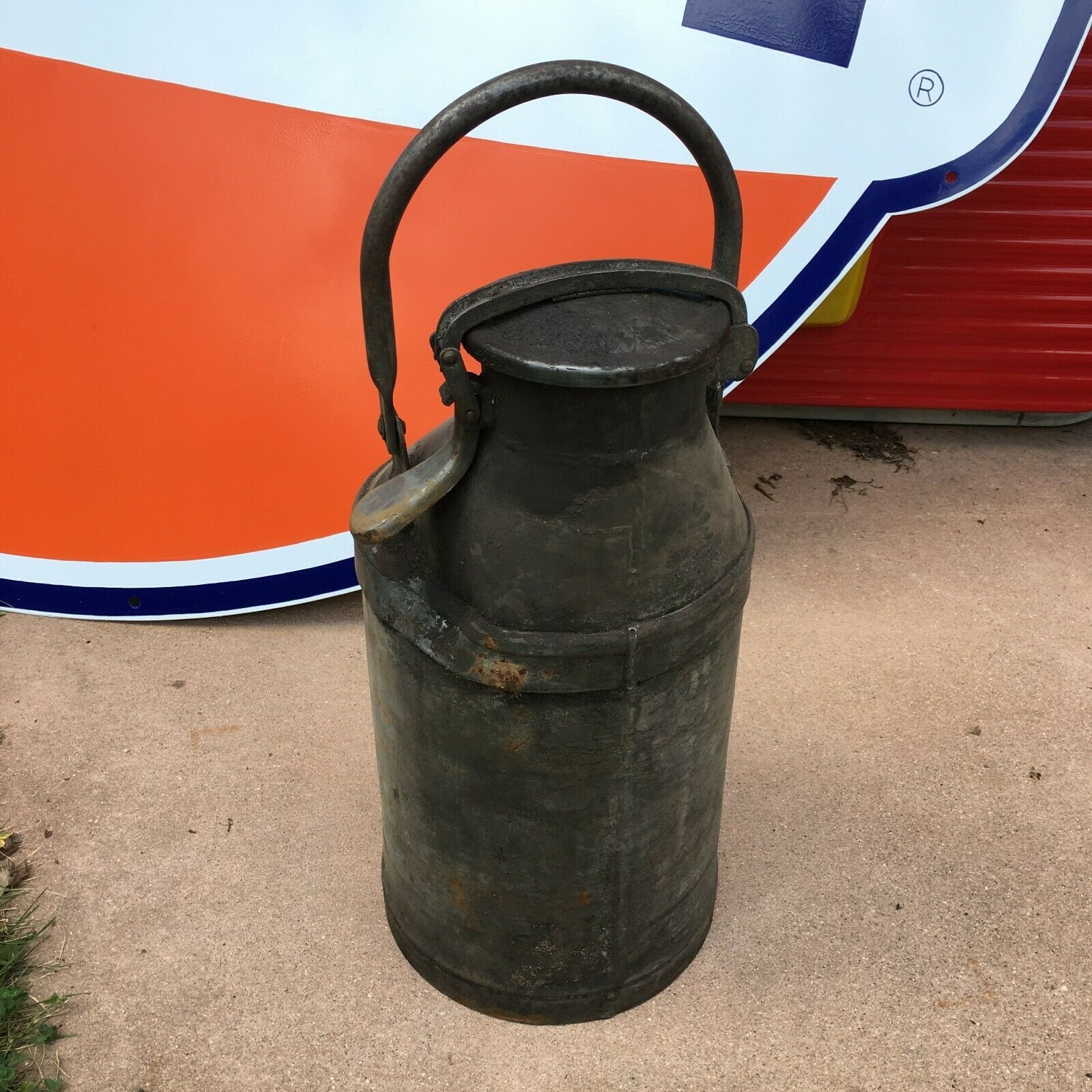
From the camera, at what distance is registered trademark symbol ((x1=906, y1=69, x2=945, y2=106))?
9.22 ft

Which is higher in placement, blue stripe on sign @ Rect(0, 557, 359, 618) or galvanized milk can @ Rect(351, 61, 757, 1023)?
galvanized milk can @ Rect(351, 61, 757, 1023)

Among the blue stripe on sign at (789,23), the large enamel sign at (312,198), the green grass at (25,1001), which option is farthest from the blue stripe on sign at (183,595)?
the blue stripe on sign at (789,23)

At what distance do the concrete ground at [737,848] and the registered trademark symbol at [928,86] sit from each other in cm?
130

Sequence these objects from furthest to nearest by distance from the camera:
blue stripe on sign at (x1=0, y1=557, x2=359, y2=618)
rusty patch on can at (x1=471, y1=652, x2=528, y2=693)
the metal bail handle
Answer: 1. blue stripe on sign at (x1=0, y1=557, x2=359, y2=618)
2. rusty patch on can at (x1=471, y1=652, x2=528, y2=693)
3. the metal bail handle

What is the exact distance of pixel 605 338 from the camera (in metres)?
1.56

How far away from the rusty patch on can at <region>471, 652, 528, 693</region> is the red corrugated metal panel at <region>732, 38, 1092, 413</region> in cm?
259

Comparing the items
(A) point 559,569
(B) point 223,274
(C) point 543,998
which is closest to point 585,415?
(A) point 559,569

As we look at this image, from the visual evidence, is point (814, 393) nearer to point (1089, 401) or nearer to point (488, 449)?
point (1089, 401)

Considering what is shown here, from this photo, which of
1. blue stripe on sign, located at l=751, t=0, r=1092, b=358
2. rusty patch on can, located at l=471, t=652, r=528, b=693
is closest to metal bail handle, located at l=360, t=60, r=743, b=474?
rusty patch on can, located at l=471, t=652, r=528, b=693

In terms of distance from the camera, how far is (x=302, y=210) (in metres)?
2.89

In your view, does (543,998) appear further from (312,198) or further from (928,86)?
(928,86)

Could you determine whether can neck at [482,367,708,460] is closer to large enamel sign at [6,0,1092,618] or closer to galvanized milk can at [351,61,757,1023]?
galvanized milk can at [351,61,757,1023]

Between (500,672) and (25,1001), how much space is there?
47.0 inches

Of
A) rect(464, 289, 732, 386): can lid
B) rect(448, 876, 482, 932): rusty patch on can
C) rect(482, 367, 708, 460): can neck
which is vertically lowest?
rect(448, 876, 482, 932): rusty patch on can
